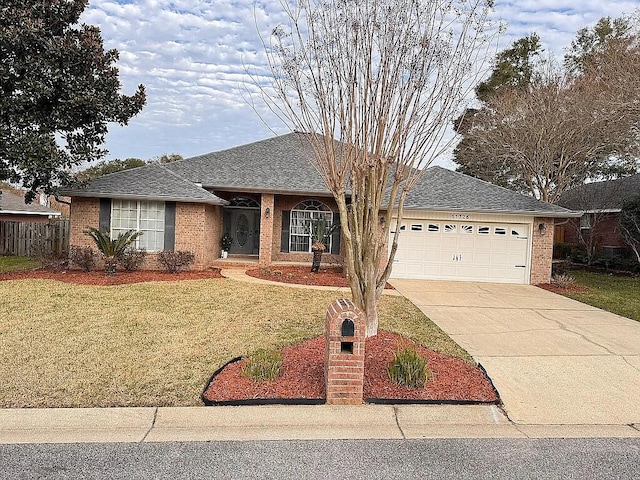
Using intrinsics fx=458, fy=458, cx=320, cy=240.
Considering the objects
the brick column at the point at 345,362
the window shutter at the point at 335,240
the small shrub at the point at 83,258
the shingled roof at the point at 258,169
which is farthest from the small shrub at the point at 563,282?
the small shrub at the point at 83,258

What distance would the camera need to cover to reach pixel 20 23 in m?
11.5

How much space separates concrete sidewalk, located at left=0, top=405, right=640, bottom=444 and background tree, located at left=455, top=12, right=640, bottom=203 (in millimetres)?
11536

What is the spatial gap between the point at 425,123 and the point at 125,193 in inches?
413

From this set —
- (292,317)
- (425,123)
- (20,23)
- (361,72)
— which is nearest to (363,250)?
(425,123)

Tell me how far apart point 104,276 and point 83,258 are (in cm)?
119

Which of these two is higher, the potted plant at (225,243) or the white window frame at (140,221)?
the white window frame at (140,221)

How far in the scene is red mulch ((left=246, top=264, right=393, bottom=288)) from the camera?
1259cm

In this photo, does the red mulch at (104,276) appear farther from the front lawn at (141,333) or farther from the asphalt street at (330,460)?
the asphalt street at (330,460)

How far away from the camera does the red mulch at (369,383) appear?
4.65 meters

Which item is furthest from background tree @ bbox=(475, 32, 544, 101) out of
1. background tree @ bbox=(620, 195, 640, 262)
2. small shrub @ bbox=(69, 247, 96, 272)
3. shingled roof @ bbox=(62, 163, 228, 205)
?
small shrub @ bbox=(69, 247, 96, 272)

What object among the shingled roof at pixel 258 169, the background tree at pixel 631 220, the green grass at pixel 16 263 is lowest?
the green grass at pixel 16 263

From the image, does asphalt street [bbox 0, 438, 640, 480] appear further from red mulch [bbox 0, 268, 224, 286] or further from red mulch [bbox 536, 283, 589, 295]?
red mulch [bbox 536, 283, 589, 295]

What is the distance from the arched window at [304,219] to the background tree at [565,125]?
9.04 m

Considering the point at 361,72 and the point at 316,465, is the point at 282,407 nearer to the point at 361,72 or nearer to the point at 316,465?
the point at 316,465
